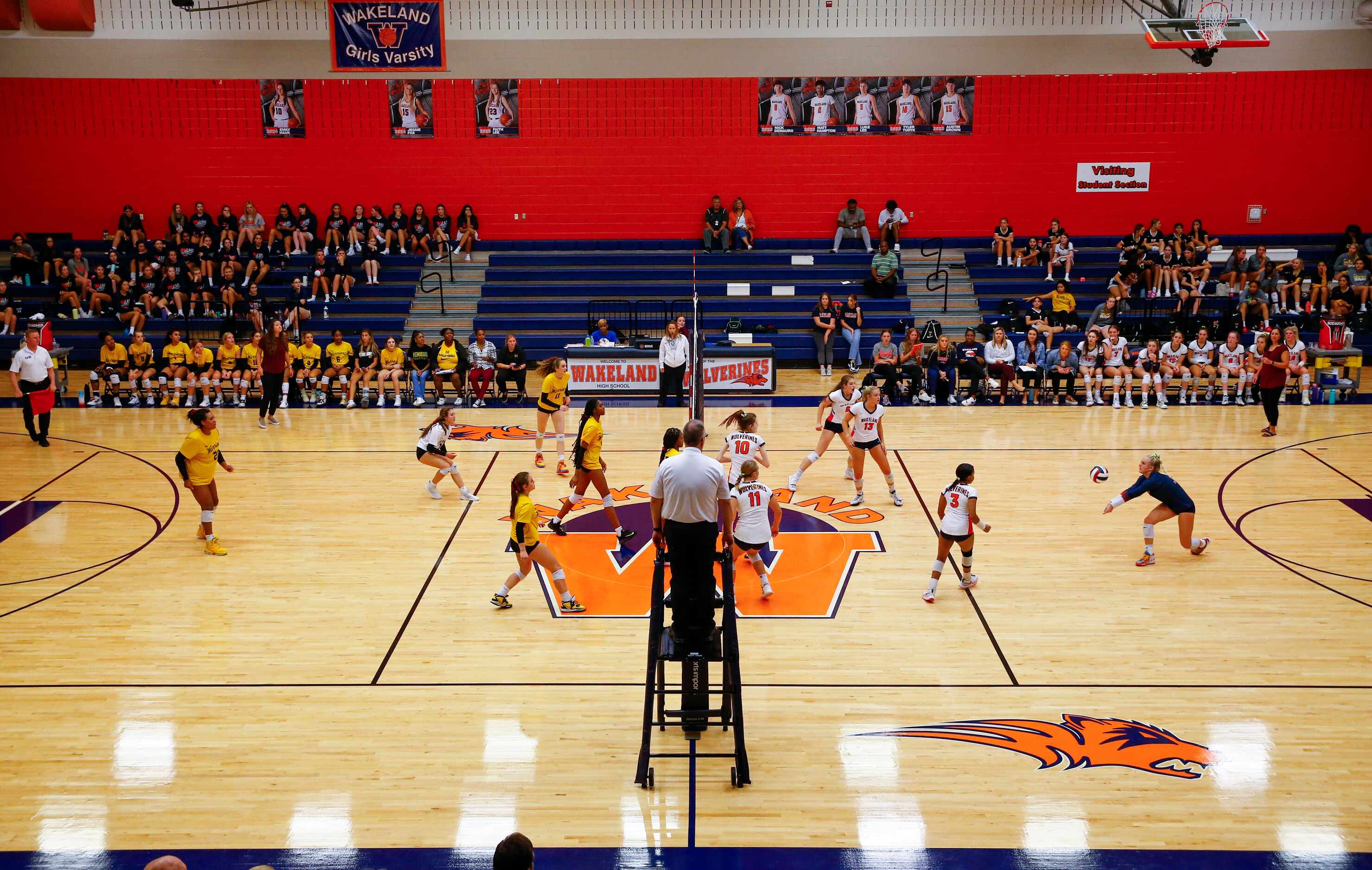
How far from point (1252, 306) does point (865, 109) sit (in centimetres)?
1025

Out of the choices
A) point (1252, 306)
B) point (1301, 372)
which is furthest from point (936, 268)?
point (1301, 372)

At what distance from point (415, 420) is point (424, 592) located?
29.5 ft

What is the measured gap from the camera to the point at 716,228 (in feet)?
90.2

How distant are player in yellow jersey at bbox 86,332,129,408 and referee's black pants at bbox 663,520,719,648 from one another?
1746 cm

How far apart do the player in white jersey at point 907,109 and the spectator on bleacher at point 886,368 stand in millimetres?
8204

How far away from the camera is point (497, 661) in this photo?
1021cm

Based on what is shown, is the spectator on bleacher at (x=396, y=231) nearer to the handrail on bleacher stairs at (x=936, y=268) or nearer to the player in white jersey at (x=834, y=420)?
the handrail on bleacher stairs at (x=936, y=268)

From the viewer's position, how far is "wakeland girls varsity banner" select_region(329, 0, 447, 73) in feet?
86.3

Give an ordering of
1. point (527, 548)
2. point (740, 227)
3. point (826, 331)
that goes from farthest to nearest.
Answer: point (740, 227) < point (826, 331) < point (527, 548)

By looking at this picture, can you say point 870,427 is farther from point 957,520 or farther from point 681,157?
point 681,157

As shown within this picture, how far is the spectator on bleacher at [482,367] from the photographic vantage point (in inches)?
856

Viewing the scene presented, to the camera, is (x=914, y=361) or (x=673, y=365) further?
(x=914, y=361)

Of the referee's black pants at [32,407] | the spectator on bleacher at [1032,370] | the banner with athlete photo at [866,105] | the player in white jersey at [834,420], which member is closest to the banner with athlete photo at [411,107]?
the banner with athlete photo at [866,105]

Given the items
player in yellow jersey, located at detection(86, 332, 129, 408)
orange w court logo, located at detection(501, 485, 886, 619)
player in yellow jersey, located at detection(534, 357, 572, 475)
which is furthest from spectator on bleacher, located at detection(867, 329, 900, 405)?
player in yellow jersey, located at detection(86, 332, 129, 408)
